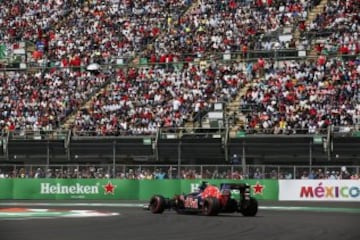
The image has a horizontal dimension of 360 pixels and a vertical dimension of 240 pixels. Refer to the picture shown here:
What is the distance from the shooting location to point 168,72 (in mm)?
44875

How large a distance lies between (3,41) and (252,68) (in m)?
18.9

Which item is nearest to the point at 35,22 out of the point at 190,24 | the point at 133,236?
the point at 190,24

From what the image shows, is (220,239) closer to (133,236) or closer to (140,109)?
(133,236)

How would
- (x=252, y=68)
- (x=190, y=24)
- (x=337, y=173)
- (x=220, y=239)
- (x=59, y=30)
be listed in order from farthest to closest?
(x=59, y=30), (x=190, y=24), (x=252, y=68), (x=337, y=173), (x=220, y=239)

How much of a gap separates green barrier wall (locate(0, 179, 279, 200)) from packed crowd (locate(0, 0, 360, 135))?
320cm

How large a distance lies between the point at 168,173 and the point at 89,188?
3.93m

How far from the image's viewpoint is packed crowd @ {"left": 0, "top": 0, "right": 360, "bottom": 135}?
129 feet

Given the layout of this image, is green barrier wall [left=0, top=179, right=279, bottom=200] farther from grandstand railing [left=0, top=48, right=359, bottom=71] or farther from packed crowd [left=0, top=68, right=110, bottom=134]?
grandstand railing [left=0, top=48, right=359, bottom=71]

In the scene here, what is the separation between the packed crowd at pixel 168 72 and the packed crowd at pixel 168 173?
2.44m

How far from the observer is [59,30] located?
52875mm

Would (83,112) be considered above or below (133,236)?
above

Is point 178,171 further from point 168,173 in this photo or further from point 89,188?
point 89,188

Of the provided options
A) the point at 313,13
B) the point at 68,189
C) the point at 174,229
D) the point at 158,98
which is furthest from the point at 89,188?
the point at 174,229

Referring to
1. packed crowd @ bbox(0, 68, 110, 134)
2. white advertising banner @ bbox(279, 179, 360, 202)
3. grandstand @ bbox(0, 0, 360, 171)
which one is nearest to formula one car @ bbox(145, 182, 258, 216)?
white advertising banner @ bbox(279, 179, 360, 202)
